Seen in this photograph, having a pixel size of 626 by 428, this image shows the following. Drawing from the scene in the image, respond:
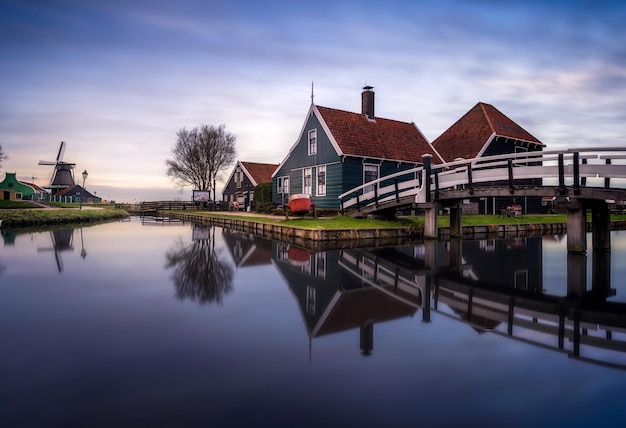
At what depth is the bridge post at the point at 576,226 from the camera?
13.4 meters

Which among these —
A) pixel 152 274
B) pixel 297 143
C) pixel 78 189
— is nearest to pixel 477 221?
pixel 297 143

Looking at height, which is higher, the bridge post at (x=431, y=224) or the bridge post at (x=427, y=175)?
the bridge post at (x=427, y=175)

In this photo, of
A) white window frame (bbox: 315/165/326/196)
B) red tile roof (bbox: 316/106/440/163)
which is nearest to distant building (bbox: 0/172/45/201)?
white window frame (bbox: 315/165/326/196)

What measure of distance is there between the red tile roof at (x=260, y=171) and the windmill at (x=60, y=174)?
50.1 m

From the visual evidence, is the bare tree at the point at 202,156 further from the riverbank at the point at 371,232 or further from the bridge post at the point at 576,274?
the bridge post at the point at 576,274

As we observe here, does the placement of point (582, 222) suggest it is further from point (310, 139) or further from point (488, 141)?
point (488, 141)

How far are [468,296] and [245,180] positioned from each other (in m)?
39.2

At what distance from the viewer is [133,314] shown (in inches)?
260

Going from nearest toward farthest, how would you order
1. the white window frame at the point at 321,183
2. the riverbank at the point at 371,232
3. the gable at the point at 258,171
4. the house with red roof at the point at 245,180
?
1. the riverbank at the point at 371,232
2. the white window frame at the point at 321,183
3. the gable at the point at 258,171
4. the house with red roof at the point at 245,180

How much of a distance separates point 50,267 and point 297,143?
20.5 m

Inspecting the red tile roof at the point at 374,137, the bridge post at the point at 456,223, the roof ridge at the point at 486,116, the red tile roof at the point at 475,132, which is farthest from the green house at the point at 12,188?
the bridge post at the point at 456,223

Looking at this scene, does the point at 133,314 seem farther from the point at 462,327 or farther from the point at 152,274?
the point at 462,327

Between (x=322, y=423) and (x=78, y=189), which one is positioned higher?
(x=78, y=189)

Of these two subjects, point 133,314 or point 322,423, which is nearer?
point 322,423
